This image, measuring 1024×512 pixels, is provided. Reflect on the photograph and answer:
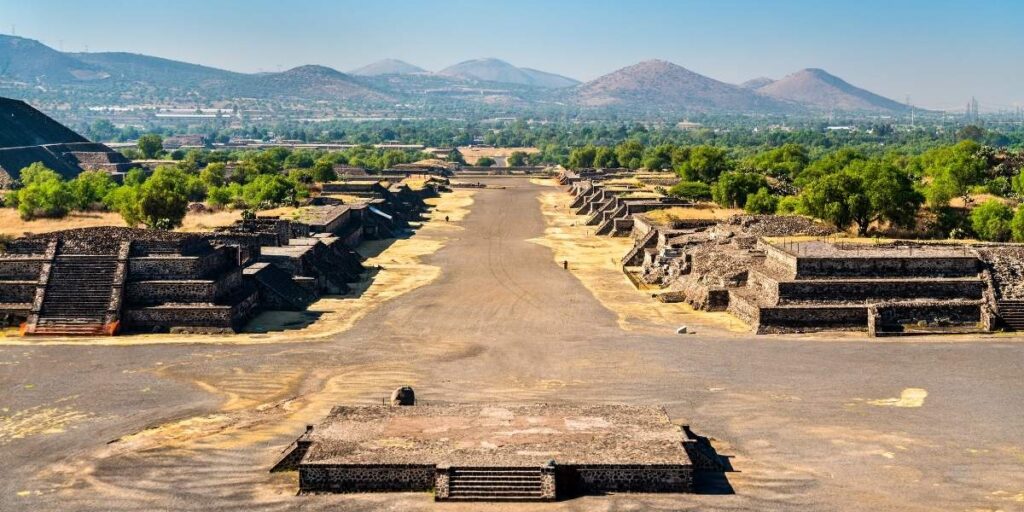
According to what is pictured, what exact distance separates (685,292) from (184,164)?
96274 mm

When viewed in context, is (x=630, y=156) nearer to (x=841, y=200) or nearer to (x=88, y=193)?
(x=88, y=193)

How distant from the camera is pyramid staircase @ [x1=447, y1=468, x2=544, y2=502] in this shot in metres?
26.5

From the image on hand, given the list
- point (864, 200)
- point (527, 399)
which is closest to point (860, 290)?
point (864, 200)

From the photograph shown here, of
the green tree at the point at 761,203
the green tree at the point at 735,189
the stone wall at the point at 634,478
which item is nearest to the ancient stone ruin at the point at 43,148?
the green tree at the point at 735,189

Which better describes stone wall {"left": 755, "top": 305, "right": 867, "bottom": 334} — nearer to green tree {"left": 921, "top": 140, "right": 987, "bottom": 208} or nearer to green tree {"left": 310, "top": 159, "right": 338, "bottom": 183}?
green tree {"left": 921, "top": 140, "right": 987, "bottom": 208}

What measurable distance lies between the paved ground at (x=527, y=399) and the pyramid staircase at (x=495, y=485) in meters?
0.39

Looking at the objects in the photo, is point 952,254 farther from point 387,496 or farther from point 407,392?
point 387,496

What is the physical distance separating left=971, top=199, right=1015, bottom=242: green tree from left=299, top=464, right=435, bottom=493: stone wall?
162 ft

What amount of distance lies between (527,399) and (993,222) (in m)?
41.6

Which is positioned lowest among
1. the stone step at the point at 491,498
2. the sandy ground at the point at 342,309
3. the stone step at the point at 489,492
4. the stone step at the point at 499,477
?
the sandy ground at the point at 342,309

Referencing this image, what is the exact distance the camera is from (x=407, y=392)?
3322 cm

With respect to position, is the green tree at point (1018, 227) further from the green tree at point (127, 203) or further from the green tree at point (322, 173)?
the green tree at point (322, 173)

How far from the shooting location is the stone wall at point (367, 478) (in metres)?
27.1

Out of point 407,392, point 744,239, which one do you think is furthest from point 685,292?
point 407,392
